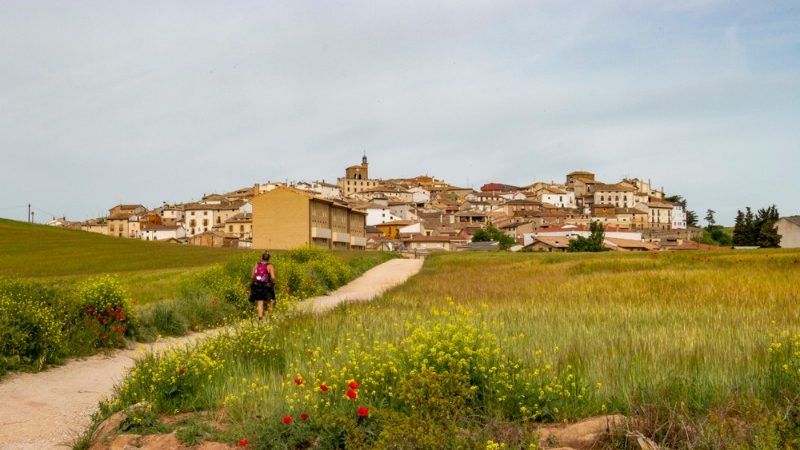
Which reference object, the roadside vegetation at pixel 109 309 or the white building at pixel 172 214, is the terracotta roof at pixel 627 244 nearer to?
the roadside vegetation at pixel 109 309

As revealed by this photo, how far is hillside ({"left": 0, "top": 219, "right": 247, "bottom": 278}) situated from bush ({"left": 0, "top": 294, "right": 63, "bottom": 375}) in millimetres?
36127

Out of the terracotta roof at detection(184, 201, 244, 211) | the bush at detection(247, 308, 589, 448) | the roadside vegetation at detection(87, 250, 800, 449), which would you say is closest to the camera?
the roadside vegetation at detection(87, 250, 800, 449)

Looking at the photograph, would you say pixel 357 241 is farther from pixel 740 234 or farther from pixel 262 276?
pixel 262 276

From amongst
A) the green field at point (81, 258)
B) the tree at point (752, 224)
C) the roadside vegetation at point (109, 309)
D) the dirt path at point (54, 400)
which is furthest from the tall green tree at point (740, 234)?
the dirt path at point (54, 400)

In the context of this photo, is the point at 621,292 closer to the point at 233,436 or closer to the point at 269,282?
the point at 269,282

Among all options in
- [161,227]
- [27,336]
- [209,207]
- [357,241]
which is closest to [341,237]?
[357,241]

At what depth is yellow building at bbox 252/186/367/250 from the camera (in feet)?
301

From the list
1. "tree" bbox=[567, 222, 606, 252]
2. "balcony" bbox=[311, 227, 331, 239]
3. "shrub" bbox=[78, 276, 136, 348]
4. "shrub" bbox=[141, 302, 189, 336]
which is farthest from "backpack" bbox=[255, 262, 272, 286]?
"tree" bbox=[567, 222, 606, 252]

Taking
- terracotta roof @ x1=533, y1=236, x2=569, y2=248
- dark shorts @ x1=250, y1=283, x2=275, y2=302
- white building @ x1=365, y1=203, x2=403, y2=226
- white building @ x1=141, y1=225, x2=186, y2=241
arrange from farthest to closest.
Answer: white building @ x1=365, y1=203, x2=403, y2=226 → white building @ x1=141, y1=225, x2=186, y2=241 → terracotta roof @ x1=533, y1=236, x2=569, y2=248 → dark shorts @ x1=250, y1=283, x2=275, y2=302

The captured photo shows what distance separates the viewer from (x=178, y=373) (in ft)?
30.5

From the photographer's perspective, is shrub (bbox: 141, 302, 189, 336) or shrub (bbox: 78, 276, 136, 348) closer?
shrub (bbox: 78, 276, 136, 348)

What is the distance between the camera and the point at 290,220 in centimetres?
9206

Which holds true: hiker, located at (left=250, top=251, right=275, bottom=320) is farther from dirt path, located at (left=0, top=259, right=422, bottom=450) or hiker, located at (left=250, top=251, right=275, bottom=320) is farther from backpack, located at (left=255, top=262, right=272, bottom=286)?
dirt path, located at (left=0, top=259, right=422, bottom=450)

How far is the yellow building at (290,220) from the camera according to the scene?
91.6 meters
